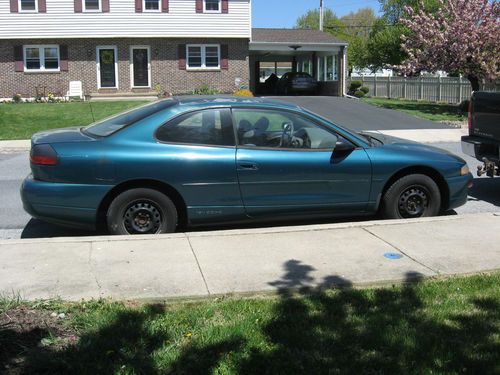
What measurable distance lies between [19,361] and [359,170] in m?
4.13

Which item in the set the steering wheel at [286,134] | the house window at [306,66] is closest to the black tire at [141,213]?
the steering wheel at [286,134]

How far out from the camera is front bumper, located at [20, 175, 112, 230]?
Result: 582 centimetres

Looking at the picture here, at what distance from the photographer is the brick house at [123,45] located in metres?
27.0

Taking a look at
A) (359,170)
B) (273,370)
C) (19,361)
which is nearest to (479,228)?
(359,170)

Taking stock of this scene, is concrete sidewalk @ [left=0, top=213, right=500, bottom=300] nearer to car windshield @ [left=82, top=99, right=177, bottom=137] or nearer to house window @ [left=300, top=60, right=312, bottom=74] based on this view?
car windshield @ [left=82, top=99, right=177, bottom=137]

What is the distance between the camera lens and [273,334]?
3.72 metres

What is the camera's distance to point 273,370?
327cm

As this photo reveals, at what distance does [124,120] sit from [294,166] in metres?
1.93

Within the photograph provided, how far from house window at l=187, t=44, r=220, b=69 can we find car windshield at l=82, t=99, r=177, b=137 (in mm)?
22791

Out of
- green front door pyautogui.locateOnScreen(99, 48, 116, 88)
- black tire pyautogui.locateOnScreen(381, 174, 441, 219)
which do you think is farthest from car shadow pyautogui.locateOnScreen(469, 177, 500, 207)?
green front door pyautogui.locateOnScreen(99, 48, 116, 88)

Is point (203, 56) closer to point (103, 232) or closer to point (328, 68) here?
point (328, 68)

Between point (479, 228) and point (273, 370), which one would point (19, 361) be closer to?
point (273, 370)

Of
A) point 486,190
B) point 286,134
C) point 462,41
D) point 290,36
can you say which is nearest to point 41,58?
point 290,36

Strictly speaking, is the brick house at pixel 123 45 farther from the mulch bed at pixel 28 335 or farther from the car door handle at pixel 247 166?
the mulch bed at pixel 28 335
